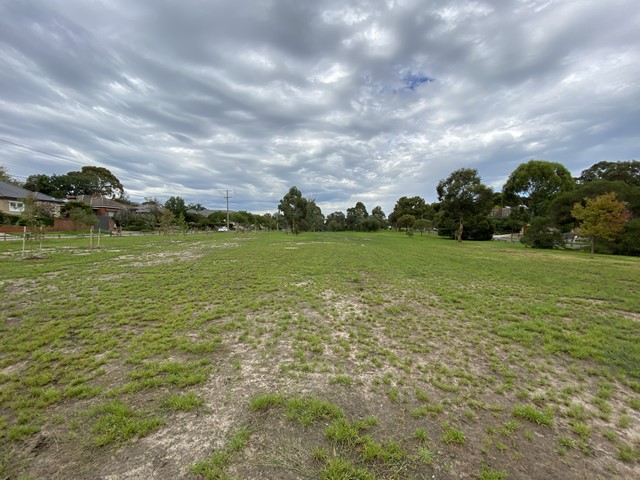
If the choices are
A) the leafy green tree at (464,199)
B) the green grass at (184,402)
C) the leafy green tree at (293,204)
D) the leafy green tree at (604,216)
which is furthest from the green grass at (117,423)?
the leafy green tree at (293,204)

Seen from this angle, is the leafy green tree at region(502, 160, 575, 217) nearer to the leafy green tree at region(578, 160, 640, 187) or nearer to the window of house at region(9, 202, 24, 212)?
the leafy green tree at region(578, 160, 640, 187)

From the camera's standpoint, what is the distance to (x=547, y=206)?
3834 cm

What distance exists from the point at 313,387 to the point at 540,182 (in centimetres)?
5601

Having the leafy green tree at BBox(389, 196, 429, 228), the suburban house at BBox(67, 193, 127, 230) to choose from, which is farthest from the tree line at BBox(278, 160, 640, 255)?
the suburban house at BBox(67, 193, 127, 230)

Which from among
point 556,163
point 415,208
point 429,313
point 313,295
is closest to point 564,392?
point 429,313

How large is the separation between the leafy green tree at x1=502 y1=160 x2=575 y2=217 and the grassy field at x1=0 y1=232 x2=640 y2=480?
45884 mm

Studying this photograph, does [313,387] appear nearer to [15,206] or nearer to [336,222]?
[15,206]

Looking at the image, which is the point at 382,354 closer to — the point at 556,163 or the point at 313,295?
the point at 313,295

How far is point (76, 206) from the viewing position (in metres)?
39.8

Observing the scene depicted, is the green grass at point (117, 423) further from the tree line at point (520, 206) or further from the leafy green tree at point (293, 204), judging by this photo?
the leafy green tree at point (293, 204)

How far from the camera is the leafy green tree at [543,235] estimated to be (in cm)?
2903

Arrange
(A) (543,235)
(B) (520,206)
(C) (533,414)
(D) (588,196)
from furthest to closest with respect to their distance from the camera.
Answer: (B) (520,206), (A) (543,235), (D) (588,196), (C) (533,414)

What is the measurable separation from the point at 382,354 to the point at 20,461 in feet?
14.9

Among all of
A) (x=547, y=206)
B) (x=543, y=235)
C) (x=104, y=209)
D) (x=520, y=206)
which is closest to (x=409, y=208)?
(x=520, y=206)
